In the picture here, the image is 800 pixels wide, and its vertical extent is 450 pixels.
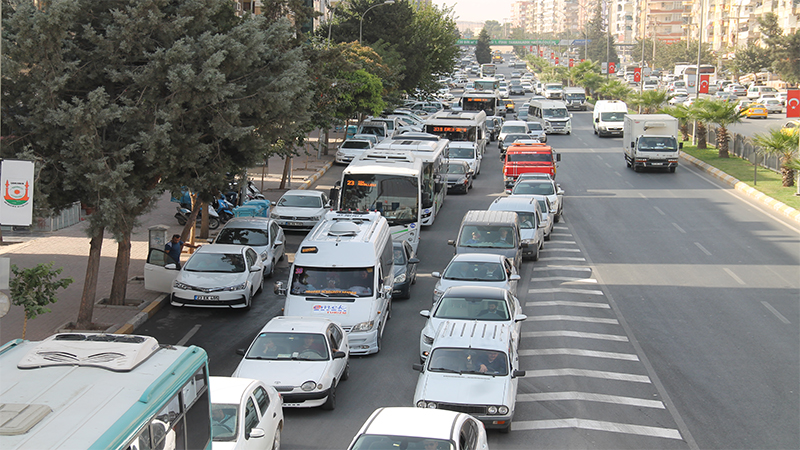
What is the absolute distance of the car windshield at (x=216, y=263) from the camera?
19406mm

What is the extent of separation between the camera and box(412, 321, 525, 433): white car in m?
12.0

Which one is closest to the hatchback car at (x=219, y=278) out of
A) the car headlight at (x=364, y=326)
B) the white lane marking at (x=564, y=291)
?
the car headlight at (x=364, y=326)

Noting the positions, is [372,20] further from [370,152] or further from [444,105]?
[370,152]

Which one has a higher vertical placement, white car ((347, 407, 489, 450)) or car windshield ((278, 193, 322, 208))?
car windshield ((278, 193, 322, 208))

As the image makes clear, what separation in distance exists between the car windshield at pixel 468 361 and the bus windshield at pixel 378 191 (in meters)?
11.5

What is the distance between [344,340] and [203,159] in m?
5.37

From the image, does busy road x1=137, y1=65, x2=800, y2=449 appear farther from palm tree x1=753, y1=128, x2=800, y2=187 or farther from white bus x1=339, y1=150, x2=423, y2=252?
palm tree x1=753, y1=128, x2=800, y2=187

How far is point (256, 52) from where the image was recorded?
17234 mm

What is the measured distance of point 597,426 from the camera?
41.3 ft

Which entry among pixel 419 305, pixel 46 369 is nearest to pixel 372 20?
pixel 419 305

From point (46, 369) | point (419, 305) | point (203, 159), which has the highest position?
point (203, 159)

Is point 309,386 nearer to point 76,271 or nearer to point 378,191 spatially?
point 76,271

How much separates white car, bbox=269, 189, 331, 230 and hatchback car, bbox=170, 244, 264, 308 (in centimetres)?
740

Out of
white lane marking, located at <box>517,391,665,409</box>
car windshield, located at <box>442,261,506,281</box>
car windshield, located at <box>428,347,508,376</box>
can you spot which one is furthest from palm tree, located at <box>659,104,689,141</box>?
car windshield, located at <box>428,347,508,376</box>
